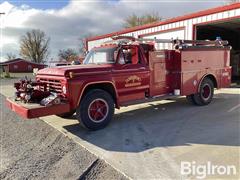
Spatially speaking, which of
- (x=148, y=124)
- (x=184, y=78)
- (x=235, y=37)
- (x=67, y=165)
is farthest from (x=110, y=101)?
(x=235, y=37)

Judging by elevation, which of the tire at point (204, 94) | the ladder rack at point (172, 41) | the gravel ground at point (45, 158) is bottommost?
the gravel ground at point (45, 158)

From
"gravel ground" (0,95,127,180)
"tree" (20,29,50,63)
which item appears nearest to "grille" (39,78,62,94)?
"gravel ground" (0,95,127,180)

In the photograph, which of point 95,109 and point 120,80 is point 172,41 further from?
point 95,109

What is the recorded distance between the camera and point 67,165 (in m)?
4.65

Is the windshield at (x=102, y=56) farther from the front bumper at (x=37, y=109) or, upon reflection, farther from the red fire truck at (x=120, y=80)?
the front bumper at (x=37, y=109)

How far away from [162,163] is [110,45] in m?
4.03

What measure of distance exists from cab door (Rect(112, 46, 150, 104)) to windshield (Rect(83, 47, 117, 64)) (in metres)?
0.20

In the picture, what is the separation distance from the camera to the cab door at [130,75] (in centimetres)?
697

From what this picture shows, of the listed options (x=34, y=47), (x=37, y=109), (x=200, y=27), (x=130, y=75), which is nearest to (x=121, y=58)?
(x=130, y=75)

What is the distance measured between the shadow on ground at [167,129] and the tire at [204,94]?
0.26m

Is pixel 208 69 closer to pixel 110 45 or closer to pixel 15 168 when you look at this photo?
pixel 110 45

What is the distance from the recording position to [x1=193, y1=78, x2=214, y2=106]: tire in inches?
360

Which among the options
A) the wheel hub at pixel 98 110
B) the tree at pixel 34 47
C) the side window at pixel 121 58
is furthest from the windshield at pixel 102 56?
the tree at pixel 34 47

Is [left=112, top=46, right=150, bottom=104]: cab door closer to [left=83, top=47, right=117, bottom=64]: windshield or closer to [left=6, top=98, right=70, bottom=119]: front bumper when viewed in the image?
[left=83, top=47, right=117, bottom=64]: windshield
